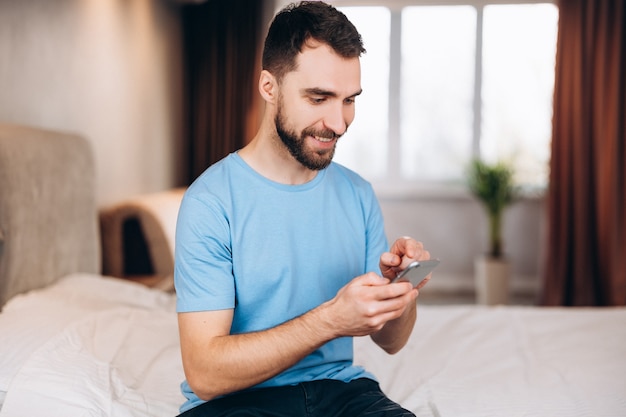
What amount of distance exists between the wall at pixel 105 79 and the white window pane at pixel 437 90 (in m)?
1.87

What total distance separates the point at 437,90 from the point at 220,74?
176 cm

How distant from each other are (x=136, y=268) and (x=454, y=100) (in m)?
3.06

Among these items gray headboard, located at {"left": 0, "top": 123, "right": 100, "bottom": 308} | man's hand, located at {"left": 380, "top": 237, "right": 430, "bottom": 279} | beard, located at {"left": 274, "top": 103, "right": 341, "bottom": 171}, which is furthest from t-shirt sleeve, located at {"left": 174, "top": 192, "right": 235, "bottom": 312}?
gray headboard, located at {"left": 0, "top": 123, "right": 100, "bottom": 308}

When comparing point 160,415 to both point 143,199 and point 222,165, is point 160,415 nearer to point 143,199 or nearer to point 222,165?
point 222,165

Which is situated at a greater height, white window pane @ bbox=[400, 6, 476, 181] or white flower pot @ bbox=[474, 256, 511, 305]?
white window pane @ bbox=[400, 6, 476, 181]

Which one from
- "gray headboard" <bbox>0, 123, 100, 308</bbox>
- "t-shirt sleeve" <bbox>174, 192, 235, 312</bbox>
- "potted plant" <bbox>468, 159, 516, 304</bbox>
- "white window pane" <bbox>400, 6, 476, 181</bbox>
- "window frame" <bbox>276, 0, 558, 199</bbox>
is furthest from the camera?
"white window pane" <bbox>400, 6, 476, 181</bbox>

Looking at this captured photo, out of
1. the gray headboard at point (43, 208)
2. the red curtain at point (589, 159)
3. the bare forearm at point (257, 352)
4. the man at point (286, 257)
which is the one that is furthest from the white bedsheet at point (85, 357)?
the red curtain at point (589, 159)

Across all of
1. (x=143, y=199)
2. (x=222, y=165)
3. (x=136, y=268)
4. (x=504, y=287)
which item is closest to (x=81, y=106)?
(x=143, y=199)

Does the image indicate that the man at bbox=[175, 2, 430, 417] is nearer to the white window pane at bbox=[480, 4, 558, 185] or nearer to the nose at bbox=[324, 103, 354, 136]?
the nose at bbox=[324, 103, 354, 136]

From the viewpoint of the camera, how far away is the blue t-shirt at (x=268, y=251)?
1410 millimetres

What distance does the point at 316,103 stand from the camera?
1.49m

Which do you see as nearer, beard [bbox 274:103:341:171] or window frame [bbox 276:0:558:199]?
beard [bbox 274:103:341:171]

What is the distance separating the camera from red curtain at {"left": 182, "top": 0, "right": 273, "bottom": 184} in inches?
208

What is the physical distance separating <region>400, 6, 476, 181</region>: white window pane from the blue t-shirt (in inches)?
169
